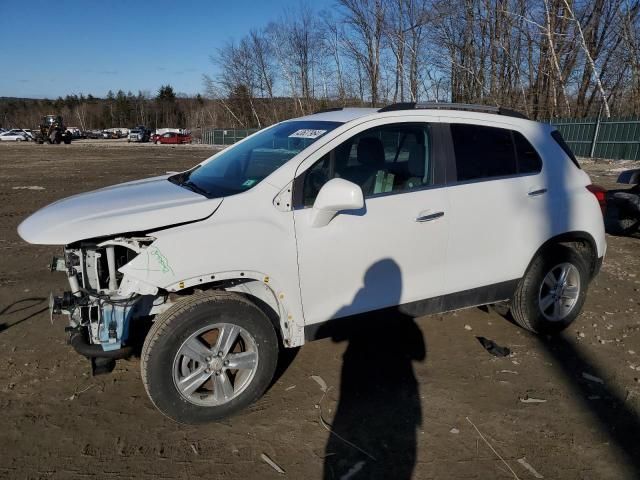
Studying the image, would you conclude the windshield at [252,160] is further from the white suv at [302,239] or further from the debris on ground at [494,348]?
the debris on ground at [494,348]

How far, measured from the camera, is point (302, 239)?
2.92 meters

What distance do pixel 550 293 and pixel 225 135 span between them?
51.1 meters

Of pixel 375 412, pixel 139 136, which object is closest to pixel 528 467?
pixel 375 412

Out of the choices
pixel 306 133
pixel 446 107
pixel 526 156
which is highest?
pixel 446 107

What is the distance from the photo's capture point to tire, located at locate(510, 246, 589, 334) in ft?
13.0

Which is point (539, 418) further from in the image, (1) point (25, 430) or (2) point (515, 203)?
(1) point (25, 430)

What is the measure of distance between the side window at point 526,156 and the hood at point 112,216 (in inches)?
96.6

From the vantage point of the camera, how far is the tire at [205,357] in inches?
107

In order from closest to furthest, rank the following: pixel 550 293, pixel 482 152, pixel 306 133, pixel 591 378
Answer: pixel 306 133 < pixel 591 378 < pixel 482 152 < pixel 550 293

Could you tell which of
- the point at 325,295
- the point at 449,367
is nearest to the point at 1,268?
the point at 325,295

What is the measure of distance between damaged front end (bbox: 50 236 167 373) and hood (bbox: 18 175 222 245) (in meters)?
0.11

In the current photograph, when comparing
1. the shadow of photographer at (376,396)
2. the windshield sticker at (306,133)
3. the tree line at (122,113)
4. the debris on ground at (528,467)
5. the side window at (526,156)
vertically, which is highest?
the tree line at (122,113)

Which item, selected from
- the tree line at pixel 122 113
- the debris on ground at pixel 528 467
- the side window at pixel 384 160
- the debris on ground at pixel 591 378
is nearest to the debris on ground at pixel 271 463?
the debris on ground at pixel 528 467

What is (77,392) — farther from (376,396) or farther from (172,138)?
(172,138)
